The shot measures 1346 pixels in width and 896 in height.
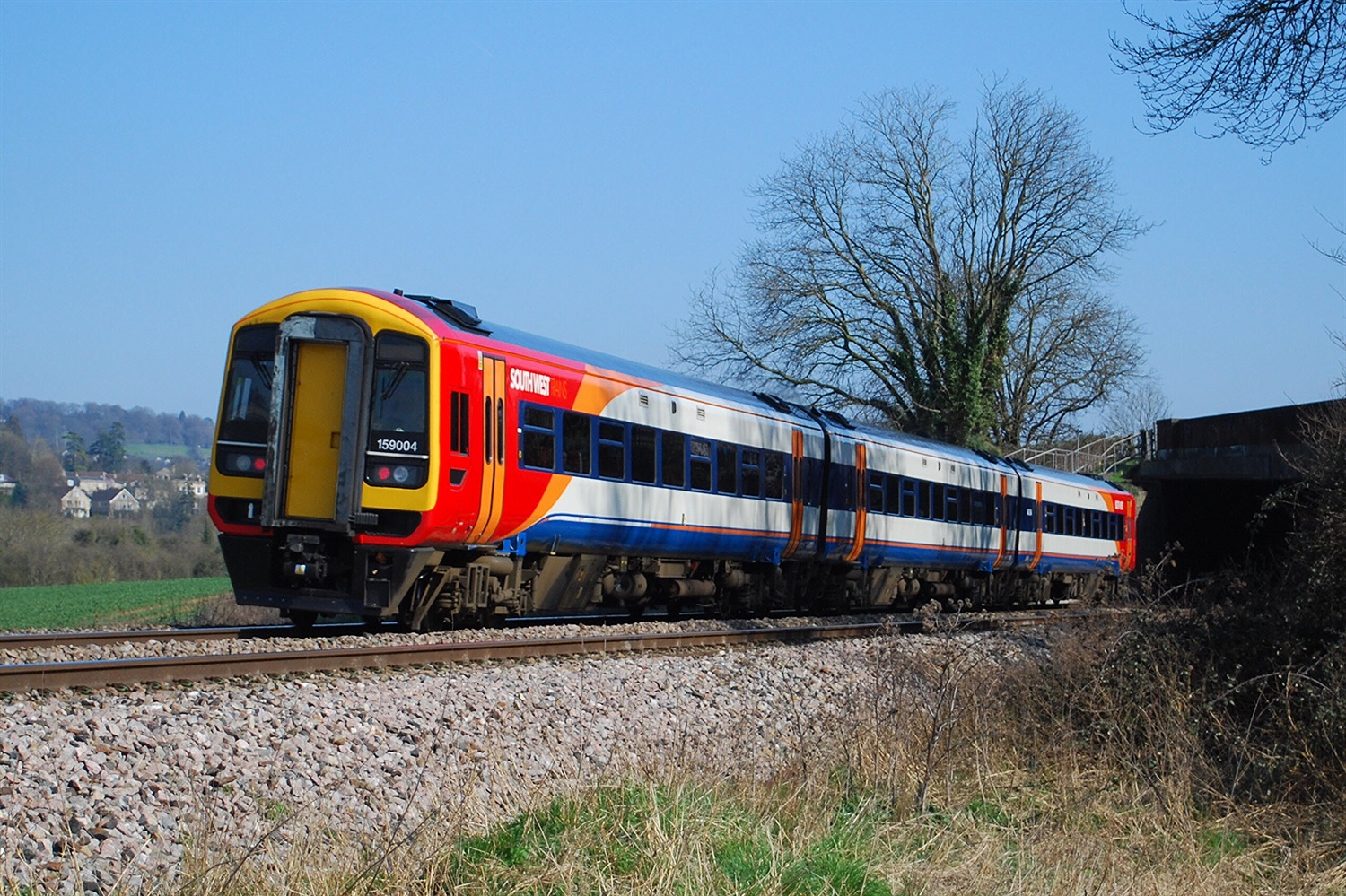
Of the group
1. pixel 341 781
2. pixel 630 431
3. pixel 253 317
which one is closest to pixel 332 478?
pixel 253 317

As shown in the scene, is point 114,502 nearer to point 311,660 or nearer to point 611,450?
point 611,450

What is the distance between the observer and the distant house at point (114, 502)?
208ft

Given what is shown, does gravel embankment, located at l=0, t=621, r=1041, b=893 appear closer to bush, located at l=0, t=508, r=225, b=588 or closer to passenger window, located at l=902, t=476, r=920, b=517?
passenger window, located at l=902, t=476, r=920, b=517

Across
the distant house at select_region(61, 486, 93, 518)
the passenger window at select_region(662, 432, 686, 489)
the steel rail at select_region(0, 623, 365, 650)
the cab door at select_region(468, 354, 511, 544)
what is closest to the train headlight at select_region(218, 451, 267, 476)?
the steel rail at select_region(0, 623, 365, 650)

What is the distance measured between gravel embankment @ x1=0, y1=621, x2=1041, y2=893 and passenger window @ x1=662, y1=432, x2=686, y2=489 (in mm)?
4875

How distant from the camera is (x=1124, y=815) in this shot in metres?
7.91

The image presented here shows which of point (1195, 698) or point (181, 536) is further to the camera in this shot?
point (181, 536)

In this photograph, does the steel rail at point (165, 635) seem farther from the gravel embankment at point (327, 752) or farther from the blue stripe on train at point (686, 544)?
the gravel embankment at point (327, 752)

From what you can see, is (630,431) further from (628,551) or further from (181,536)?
(181,536)

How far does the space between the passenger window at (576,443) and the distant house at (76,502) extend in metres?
49.9

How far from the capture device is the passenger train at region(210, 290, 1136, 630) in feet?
37.0

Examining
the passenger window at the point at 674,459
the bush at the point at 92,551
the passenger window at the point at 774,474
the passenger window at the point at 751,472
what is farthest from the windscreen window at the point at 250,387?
the bush at the point at 92,551

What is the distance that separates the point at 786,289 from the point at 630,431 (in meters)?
23.9

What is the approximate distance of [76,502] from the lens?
65.5 metres
